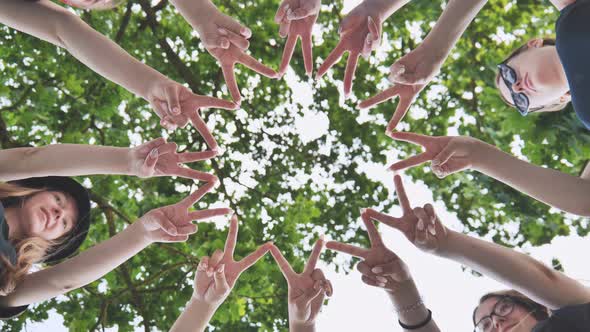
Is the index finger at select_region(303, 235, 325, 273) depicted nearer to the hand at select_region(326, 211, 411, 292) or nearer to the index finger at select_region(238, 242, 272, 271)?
the hand at select_region(326, 211, 411, 292)

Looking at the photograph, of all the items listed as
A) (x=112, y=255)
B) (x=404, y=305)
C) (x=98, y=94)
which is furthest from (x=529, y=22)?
(x=112, y=255)

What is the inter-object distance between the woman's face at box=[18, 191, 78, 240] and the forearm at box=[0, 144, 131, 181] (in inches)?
11.1

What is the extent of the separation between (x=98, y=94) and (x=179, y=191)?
1757mm

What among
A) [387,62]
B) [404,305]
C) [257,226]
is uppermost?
[387,62]

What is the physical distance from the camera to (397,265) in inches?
151

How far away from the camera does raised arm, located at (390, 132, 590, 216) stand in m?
3.43

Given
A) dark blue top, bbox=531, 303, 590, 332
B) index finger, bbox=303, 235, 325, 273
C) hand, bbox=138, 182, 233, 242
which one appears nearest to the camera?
dark blue top, bbox=531, 303, 590, 332

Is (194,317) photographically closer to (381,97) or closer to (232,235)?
(232,235)

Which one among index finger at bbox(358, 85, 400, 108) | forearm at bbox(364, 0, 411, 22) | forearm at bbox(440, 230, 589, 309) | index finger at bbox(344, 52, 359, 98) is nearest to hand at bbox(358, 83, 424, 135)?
index finger at bbox(358, 85, 400, 108)

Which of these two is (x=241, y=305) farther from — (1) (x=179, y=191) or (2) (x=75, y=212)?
(2) (x=75, y=212)

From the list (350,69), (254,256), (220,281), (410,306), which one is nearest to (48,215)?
(220,281)

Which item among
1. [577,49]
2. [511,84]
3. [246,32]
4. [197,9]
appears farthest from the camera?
[511,84]

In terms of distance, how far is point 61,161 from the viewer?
3.35 metres

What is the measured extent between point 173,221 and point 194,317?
0.85m
